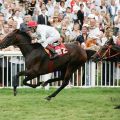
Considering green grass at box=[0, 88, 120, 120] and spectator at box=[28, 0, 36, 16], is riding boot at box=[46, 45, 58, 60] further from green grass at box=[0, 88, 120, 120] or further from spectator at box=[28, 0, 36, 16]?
spectator at box=[28, 0, 36, 16]

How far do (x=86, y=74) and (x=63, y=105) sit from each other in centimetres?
460

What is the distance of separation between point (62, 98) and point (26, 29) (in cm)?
218

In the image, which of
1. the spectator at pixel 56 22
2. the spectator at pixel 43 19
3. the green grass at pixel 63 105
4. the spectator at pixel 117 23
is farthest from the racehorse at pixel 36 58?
the spectator at pixel 117 23

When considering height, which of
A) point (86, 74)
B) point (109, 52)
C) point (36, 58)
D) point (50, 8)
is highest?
point (50, 8)

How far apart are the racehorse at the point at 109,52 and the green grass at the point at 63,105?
111cm

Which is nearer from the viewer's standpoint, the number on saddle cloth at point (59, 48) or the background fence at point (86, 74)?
the number on saddle cloth at point (59, 48)

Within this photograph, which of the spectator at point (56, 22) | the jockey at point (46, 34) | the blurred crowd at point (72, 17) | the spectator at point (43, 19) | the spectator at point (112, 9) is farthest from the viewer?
the spectator at point (112, 9)

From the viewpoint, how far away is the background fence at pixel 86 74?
59.0ft

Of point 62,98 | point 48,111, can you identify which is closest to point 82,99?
point 62,98

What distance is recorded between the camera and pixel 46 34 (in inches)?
589

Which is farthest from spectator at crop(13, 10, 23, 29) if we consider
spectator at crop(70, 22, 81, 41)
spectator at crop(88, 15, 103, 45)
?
spectator at crop(88, 15, 103, 45)

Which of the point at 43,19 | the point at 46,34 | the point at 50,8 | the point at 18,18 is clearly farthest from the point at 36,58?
the point at 50,8

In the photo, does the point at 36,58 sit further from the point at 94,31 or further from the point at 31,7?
the point at 31,7

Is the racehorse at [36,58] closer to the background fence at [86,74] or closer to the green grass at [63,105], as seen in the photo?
the green grass at [63,105]
